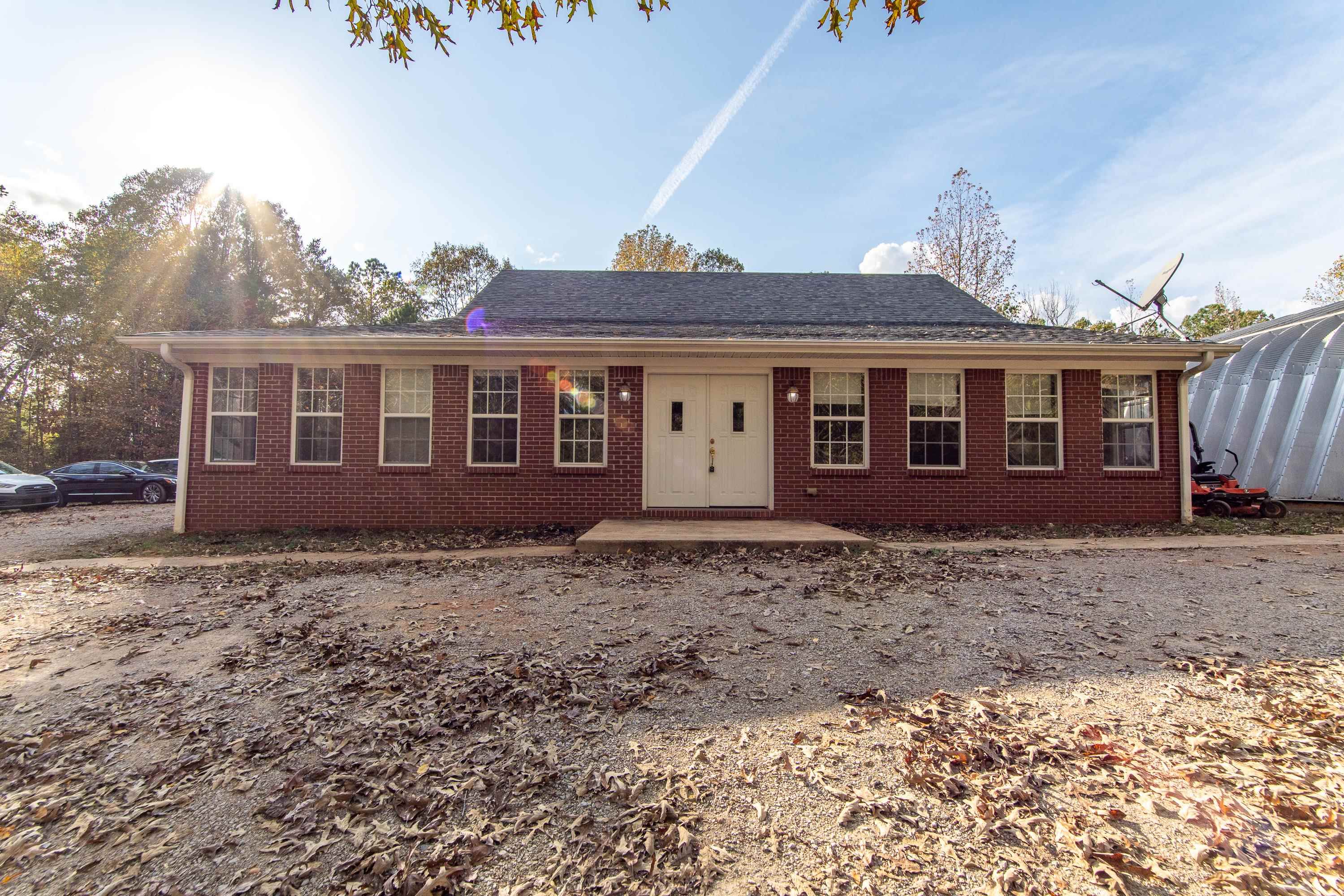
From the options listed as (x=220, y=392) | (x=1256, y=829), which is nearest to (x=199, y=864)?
(x=1256, y=829)

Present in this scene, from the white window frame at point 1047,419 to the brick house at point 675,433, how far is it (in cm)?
3

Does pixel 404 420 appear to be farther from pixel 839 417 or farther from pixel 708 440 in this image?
pixel 839 417

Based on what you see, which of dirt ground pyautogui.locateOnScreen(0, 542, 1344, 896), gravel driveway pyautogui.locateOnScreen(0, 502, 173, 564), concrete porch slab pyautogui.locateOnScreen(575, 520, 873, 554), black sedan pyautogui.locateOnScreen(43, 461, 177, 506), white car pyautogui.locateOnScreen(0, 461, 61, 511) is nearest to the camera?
dirt ground pyautogui.locateOnScreen(0, 542, 1344, 896)

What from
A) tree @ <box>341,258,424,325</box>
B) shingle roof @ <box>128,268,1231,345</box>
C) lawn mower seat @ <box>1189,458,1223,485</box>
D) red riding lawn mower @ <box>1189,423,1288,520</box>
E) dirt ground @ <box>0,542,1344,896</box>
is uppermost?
tree @ <box>341,258,424,325</box>

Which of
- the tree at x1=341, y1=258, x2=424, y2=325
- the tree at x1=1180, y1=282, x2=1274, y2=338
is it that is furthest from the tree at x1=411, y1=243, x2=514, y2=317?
the tree at x1=1180, y1=282, x2=1274, y2=338

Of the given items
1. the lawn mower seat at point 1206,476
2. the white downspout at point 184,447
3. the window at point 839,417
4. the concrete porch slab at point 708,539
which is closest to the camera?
the concrete porch slab at point 708,539

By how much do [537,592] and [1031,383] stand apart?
8.15 meters

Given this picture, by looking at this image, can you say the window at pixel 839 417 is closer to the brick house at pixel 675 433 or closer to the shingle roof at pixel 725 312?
the brick house at pixel 675 433

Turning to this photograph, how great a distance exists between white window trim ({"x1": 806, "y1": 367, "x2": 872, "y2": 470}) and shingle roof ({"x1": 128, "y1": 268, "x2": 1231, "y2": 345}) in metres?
0.51

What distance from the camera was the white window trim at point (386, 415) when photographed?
869cm

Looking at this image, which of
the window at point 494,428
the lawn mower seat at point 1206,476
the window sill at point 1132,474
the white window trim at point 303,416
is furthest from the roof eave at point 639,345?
the lawn mower seat at point 1206,476

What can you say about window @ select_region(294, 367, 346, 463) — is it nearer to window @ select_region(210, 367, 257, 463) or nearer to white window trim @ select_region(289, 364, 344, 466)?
white window trim @ select_region(289, 364, 344, 466)

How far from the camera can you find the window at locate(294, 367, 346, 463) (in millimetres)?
8711

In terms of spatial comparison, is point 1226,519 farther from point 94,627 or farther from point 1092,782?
point 94,627
